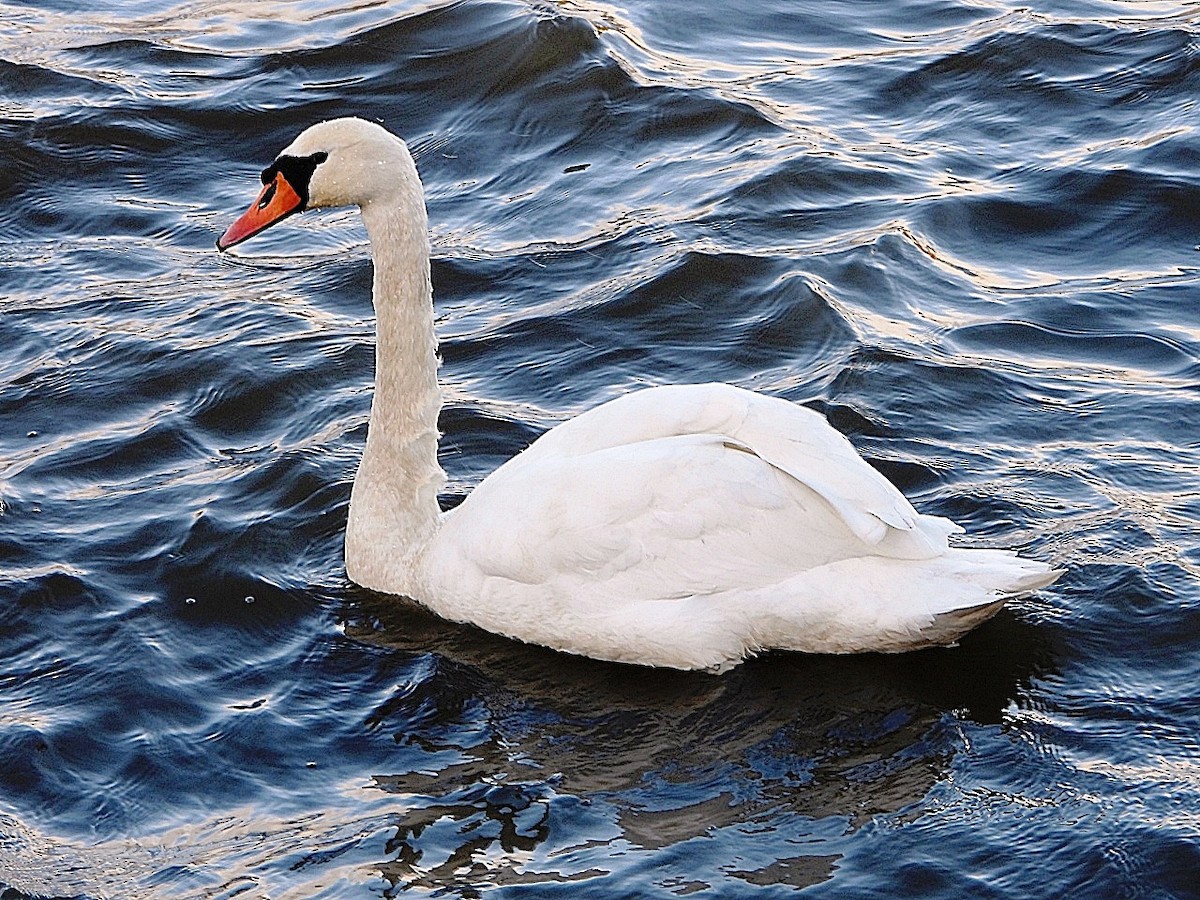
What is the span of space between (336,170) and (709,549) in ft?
6.04

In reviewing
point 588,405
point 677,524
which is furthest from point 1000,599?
point 588,405

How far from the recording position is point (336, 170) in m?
6.79

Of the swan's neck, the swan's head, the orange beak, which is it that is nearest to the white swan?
the swan's neck

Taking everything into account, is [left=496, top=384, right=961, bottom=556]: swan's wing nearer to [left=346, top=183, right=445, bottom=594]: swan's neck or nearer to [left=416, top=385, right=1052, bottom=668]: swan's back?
[left=416, top=385, right=1052, bottom=668]: swan's back

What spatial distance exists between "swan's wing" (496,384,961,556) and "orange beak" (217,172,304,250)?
120 cm

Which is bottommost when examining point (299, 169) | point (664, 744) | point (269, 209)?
point (664, 744)

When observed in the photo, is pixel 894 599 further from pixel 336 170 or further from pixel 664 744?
pixel 336 170

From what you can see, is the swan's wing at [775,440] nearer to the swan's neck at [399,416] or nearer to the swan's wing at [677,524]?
the swan's wing at [677,524]

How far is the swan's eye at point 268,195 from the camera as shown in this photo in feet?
22.7

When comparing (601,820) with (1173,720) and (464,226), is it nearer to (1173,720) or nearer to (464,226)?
(1173,720)

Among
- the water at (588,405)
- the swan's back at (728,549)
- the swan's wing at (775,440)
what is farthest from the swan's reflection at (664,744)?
the swan's wing at (775,440)

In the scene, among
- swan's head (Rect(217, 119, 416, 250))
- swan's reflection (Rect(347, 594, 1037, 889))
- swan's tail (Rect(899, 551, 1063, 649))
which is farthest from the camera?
swan's head (Rect(217, 119, 416, 250))

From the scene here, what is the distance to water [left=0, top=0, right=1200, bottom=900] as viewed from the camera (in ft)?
18.7

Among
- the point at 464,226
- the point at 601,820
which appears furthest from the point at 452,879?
the point at 464,226
